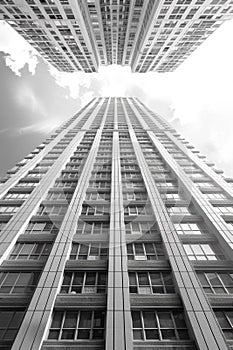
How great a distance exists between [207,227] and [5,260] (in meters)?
15.7

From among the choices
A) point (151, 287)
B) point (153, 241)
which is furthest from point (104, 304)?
point (153, 241)

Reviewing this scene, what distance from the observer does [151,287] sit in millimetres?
12211

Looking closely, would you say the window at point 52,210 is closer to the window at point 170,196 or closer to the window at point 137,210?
the window at point 137,210

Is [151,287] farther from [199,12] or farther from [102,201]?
[199,12]

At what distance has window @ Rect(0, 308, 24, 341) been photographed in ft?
31.9

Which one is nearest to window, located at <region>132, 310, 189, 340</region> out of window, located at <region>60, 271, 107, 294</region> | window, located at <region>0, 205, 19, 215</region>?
window, located at <region>60, 271, 107, 294</region>

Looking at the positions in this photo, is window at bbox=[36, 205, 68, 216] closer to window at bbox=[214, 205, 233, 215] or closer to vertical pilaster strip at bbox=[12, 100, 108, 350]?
vertical pilaster strip at bbox=[12, 100, 108, 350]

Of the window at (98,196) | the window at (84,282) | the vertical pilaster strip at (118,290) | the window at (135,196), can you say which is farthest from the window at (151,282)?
the window at (98,196)

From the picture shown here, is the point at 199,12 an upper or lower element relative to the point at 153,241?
upper

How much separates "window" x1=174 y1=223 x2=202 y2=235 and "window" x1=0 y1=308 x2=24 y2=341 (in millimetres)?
12083

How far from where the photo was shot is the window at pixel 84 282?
473 inches

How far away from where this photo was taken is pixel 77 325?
10.2 m

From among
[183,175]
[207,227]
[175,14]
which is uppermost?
[175,14]

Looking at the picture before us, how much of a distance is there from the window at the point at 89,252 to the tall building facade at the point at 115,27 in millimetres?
41608
